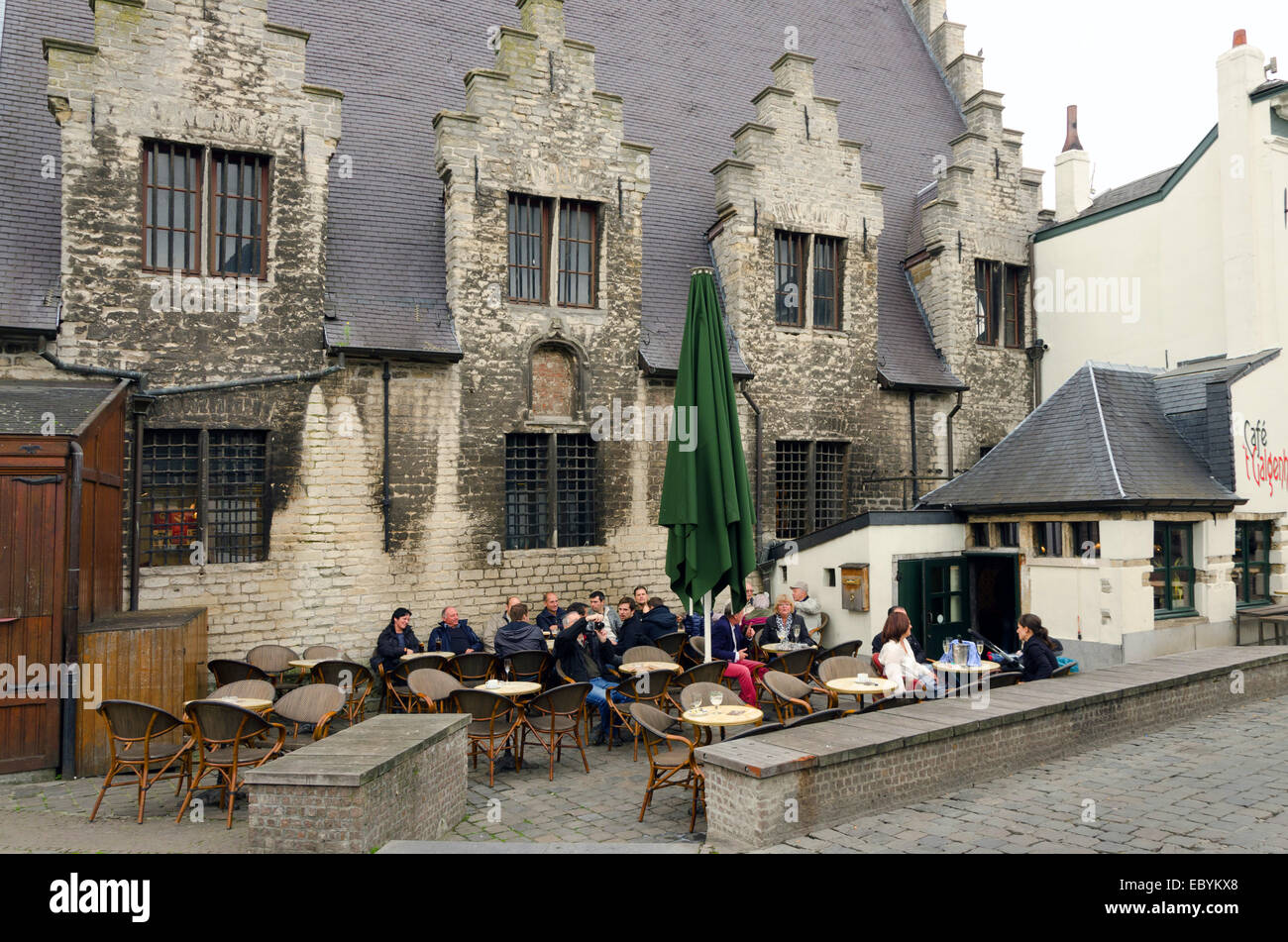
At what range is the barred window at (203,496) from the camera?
11.9 meters

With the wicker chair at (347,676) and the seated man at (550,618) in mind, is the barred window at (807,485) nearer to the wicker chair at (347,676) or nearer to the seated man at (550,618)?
the seated man at (550,618)

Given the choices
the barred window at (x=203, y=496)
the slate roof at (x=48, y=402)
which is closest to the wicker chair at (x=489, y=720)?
the slate roof at (x=48, y=402)

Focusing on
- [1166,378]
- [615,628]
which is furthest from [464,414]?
[1166,378]

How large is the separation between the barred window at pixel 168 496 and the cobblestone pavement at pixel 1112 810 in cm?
926

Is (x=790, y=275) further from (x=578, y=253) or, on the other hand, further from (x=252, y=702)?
(x=252, y=702)

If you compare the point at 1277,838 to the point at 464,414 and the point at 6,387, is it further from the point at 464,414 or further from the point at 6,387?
the point at 6,387

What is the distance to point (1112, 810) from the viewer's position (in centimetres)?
677

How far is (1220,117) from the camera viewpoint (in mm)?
16344

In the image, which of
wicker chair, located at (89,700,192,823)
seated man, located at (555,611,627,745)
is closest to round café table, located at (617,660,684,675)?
seated man, located at (555,611,627,745)

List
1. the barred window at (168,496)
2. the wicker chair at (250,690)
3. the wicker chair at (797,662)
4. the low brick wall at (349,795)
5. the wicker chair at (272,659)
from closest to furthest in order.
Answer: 1. the low brick wall at (349,795)
2. the wicker chair at (250,690)
3. the wicker chair at (797,662)
4. the wicker chair at (272,659)
5. the barred window at (168,496)

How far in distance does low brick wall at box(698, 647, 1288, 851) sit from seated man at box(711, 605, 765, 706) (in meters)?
2.60

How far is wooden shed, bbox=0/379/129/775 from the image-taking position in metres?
8.65

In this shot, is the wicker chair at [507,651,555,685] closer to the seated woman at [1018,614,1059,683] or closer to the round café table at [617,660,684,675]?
the round café table at [617,660,684,675]

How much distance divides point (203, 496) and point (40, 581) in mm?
3361
